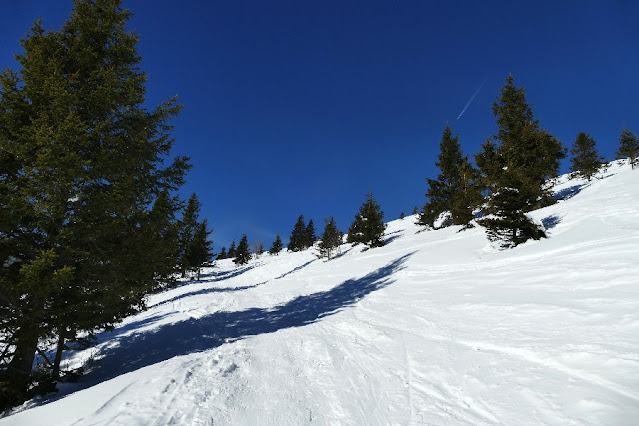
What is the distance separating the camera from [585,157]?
38188 mm

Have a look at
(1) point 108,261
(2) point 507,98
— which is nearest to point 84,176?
(1) point 108,261

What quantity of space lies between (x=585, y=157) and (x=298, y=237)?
198ft

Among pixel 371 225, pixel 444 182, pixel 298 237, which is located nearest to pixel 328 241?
pixel 371 225

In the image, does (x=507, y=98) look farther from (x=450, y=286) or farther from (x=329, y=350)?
(x=329, y=350)

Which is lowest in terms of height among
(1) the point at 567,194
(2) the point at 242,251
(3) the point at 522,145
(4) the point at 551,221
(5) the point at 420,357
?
(5) the point at 420,357

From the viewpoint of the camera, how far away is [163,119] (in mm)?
9641

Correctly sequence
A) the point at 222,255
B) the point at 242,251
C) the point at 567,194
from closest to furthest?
the point at 567,194 < the point at 242,251 < the point at 222,255

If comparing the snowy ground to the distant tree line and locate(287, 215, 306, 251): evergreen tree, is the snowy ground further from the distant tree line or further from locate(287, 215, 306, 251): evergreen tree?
locate(287, 215, 306, 251): evergreen tree

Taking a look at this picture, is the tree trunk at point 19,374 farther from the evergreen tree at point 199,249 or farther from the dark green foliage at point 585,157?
the dark green foliage at point 585,157

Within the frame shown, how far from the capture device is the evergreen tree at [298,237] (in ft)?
255

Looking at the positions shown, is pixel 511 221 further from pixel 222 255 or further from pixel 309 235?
pixel 222 255

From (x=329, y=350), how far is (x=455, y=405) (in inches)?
130

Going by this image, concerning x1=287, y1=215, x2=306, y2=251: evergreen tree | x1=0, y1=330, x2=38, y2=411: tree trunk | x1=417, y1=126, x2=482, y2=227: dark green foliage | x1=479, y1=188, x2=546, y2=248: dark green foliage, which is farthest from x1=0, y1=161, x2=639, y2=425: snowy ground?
x1=287, y1=215, x2=306, y2=251: evergreen tree

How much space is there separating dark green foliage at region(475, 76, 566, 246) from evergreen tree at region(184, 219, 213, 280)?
1435 inches
